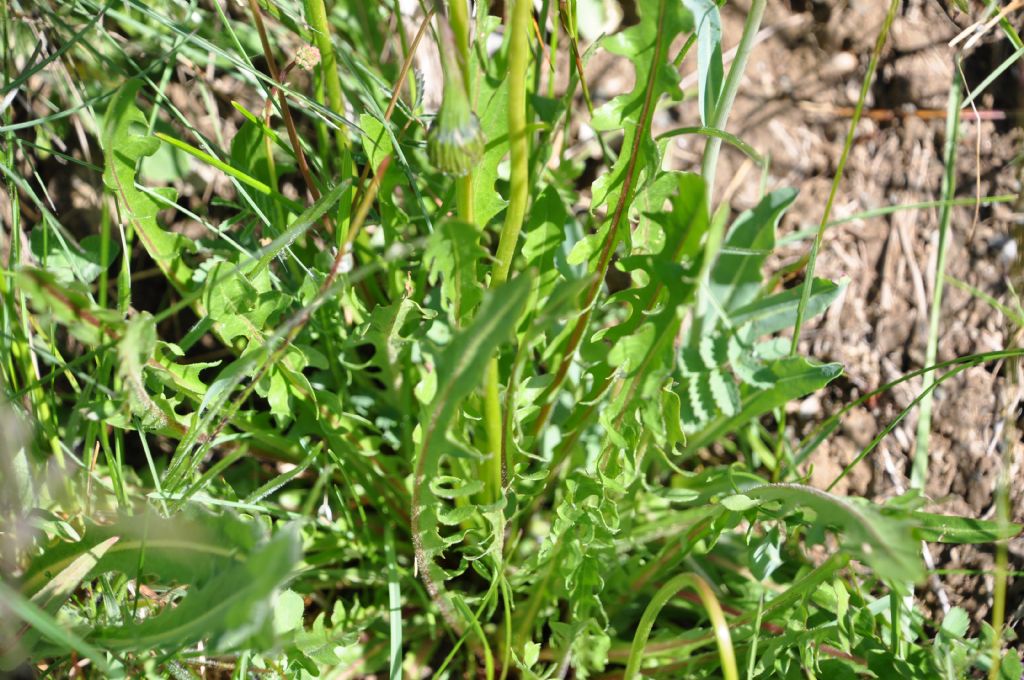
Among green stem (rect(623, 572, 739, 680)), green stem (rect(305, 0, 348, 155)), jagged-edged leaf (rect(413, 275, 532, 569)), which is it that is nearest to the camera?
jagged-edged leaf (rect(413, 275, 532, 569))

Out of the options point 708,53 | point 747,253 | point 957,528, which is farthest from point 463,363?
point 957,528

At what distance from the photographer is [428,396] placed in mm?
975

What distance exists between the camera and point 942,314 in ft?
5.88

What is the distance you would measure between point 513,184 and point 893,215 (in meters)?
1.23

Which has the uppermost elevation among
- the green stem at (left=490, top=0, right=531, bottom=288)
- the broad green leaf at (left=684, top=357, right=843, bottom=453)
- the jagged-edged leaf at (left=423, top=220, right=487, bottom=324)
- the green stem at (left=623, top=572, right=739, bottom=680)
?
the green stem at (left=490, top=0, right=531, bottom=288)

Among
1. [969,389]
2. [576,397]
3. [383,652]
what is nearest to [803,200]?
[969,389]

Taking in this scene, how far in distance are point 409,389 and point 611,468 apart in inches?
15.4

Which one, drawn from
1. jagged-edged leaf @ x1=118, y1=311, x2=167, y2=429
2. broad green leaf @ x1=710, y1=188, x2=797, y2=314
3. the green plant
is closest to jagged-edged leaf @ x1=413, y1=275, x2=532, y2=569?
the green plant

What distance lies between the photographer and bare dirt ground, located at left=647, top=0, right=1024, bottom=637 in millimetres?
1688

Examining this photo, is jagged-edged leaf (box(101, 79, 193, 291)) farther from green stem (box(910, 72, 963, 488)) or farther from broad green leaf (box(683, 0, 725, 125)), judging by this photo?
green stem (box(910, 72, 963, 488))

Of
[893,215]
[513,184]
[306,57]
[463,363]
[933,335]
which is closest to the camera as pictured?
[463,363]

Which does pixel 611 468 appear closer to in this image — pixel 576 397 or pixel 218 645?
pixel 576 397

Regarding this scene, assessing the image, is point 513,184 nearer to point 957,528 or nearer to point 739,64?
point 739,64

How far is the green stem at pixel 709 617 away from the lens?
90cm
